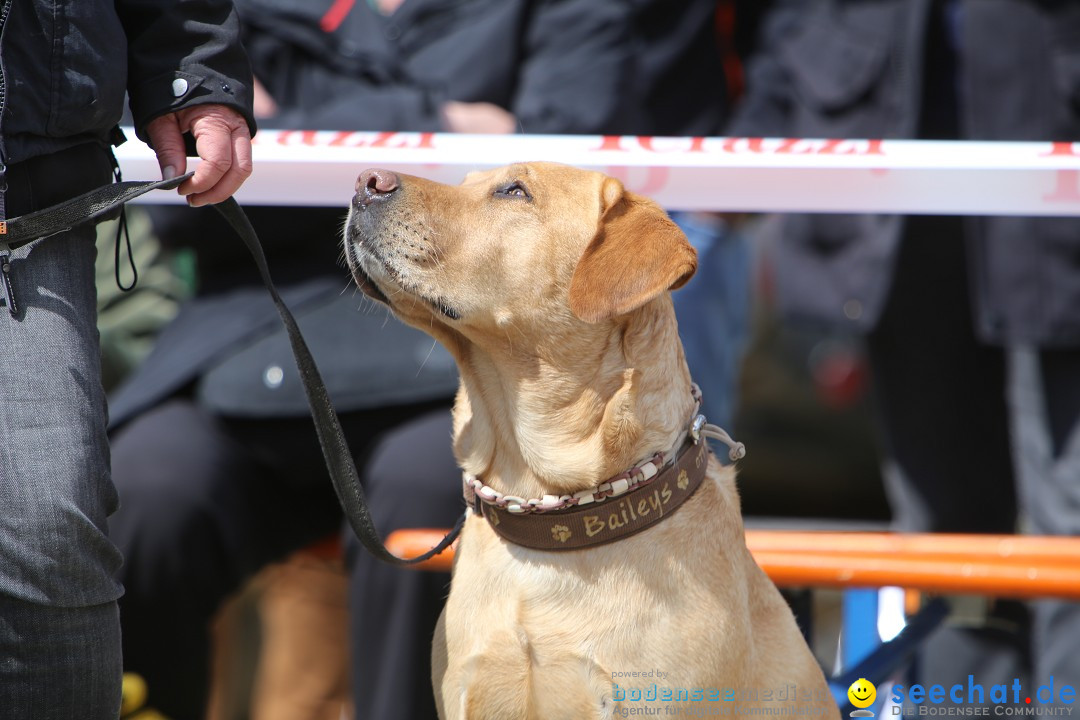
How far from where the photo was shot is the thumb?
2.09 metres

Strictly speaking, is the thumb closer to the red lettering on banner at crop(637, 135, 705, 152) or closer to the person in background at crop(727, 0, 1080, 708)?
the red lettering on banner at crop(637, 135, 705, 152)

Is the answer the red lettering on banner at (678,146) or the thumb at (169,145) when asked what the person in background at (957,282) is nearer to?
the red lettering on banner at (678,146)

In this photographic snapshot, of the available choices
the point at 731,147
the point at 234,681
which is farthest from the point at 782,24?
the point at 234,681

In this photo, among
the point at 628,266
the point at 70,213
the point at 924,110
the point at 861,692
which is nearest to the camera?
the point at 70,213

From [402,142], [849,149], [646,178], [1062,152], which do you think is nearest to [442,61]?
[402,142]

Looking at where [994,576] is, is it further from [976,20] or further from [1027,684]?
[976,20]

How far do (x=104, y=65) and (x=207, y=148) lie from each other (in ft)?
0.71

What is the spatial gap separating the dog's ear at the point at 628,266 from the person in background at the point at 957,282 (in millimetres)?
1443

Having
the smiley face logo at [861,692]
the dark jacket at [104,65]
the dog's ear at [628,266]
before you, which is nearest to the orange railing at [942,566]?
the smiley face logo at [861,692]

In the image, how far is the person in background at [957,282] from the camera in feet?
10.4

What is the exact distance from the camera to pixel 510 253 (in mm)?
2270

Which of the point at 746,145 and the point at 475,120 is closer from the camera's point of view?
the point at 746,145

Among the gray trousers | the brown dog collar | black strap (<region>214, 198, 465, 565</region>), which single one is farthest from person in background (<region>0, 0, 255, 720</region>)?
the brown dog collar

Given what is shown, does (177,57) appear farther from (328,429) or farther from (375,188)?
(328,429)
